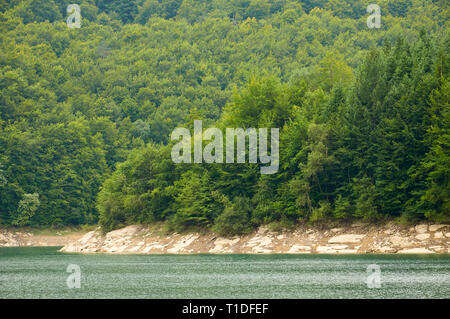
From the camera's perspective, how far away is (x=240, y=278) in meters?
47.3

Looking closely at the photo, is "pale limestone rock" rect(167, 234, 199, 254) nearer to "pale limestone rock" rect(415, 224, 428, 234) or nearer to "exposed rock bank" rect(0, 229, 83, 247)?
"pale limestone rock" rect(415, 224, 428, 234)

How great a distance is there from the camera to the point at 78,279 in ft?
158

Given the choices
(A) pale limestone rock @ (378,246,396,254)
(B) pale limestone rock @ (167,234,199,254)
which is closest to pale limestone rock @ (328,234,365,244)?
(A) pale limestone rock @ (378,246,396,254)

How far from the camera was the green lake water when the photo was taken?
1574 inches

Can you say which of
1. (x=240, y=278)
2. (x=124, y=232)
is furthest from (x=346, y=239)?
(x=124, y=232)

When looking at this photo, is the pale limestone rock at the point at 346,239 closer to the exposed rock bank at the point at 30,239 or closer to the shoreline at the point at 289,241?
the shoreline at the point at 289,241

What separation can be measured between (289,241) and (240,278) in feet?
81.5

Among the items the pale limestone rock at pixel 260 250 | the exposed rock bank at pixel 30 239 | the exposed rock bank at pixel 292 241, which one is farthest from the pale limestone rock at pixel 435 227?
the exposed rock bank at pixel 30 239

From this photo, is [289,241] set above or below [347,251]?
below

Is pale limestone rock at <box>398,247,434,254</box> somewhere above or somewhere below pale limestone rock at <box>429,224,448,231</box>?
below

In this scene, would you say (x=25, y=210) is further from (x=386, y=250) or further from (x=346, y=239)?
(x=386, y=250)

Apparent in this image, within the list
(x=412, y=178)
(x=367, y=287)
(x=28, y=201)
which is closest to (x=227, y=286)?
(x=367, y=287)
